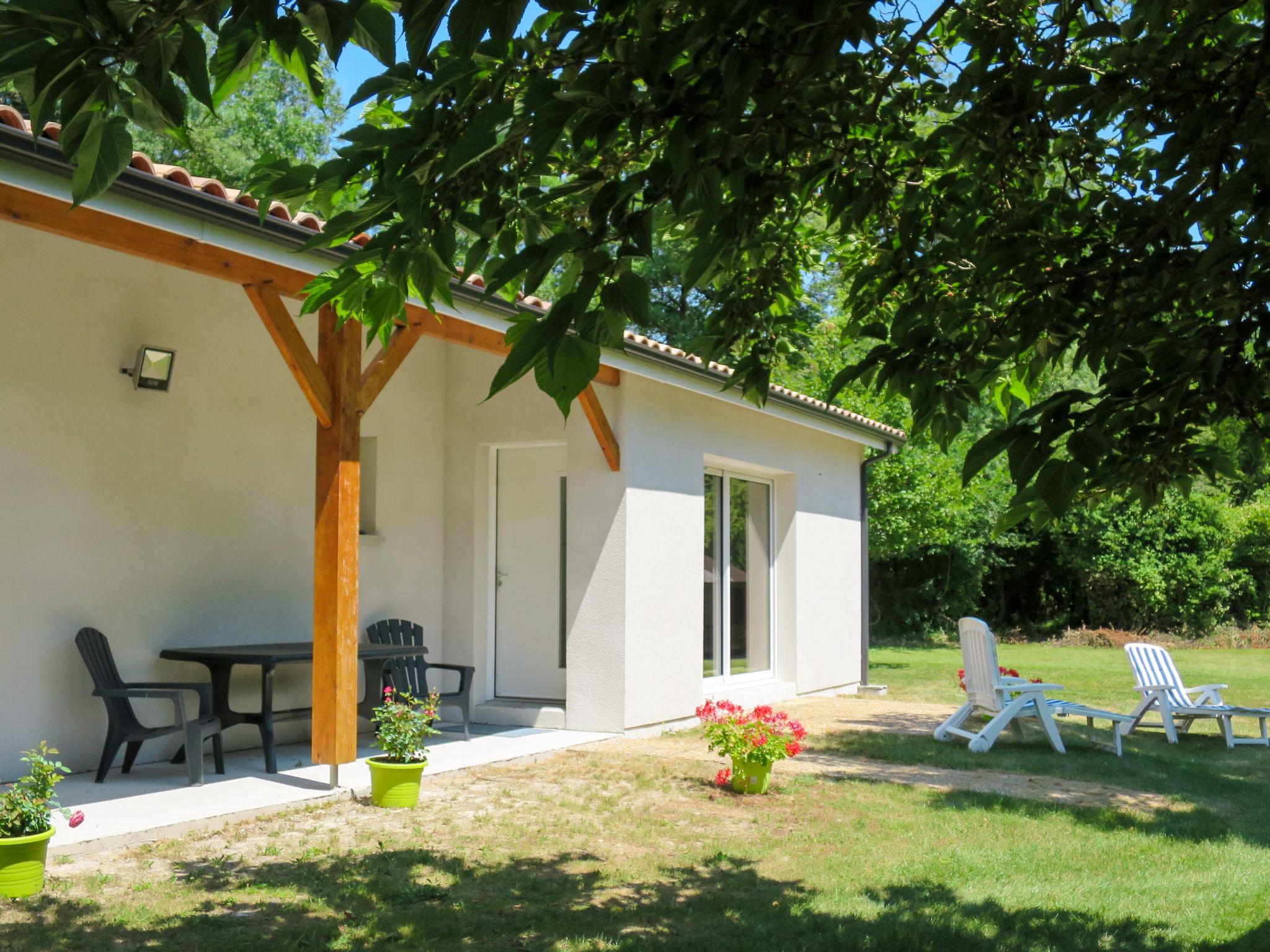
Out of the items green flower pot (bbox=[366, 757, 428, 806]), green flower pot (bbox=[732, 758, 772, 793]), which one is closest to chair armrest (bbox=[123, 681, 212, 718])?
green flower pot (bbox=[366, 757, 428, 806])

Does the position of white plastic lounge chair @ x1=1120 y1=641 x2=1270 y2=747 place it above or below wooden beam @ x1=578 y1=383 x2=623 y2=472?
below

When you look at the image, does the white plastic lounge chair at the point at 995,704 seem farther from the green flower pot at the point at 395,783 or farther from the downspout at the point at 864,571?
the green flower pot at the point at 395,783

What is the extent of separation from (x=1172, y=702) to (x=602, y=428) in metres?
5.54

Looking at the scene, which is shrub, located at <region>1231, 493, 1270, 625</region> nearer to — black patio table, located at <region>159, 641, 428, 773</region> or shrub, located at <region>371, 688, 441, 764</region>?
black patio table, located at <region>159, 641, 428, 773</region>

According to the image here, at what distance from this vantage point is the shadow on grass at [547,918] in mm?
4070

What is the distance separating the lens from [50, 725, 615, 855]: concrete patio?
17.4 feet

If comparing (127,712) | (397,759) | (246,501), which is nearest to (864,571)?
(246,501)

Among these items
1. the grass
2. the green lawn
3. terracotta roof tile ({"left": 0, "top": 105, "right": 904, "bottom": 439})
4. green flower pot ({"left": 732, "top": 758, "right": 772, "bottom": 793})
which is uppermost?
terracotta roof tile ({"left": 0, "top": 105, "right": 904, "bottom": 439})

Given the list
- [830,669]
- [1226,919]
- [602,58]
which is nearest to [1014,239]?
[602,58]

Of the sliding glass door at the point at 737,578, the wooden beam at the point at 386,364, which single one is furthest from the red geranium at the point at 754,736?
the sliding glass door at the point at 737,578

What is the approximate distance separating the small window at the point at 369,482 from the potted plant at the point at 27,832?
14.4ft

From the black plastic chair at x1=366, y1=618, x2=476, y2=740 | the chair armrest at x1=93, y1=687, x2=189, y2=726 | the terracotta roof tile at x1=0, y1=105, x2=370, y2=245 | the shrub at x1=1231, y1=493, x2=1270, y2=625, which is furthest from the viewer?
the shrub at x1=1231, y1=493, x2=1270, y2=625

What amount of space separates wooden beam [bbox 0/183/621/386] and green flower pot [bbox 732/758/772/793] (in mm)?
3363

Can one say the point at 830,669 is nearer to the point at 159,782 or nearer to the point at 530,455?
the point at 530,455
